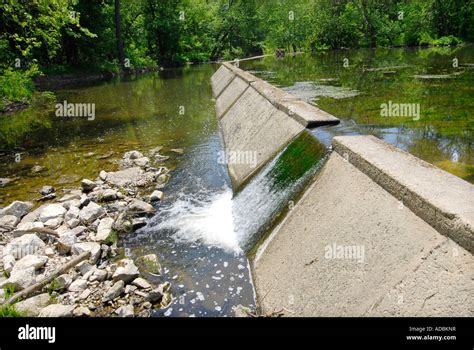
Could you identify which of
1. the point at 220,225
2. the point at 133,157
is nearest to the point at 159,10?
the point at 133,157

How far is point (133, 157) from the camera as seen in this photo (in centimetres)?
1120

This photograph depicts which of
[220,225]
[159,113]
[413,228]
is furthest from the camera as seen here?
[159,113]

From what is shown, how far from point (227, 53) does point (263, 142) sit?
150 ft

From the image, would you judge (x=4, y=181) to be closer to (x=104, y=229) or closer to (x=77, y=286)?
(x=104, y=229)

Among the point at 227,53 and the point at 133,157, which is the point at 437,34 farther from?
the point at 133,157

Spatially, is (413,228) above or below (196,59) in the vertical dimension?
below

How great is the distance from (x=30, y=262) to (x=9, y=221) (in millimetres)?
2114

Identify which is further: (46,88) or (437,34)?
(437,34)

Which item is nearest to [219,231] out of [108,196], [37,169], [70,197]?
[108,196]

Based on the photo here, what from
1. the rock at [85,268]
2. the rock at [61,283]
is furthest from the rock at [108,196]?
the rock at [61,283]

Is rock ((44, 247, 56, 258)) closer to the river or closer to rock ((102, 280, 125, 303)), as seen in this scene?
the river

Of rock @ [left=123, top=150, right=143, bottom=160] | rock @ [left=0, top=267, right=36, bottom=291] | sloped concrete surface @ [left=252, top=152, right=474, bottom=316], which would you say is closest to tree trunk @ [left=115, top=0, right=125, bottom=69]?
rock @ [left=123, top=150, right=143, bottom=160]

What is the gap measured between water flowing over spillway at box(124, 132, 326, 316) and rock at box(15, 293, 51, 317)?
144 cm
